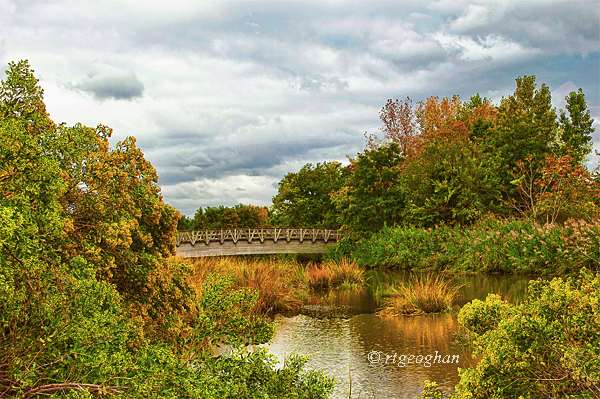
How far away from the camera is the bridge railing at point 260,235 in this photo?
91.2ft

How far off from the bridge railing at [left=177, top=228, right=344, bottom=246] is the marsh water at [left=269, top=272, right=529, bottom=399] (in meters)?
18.0

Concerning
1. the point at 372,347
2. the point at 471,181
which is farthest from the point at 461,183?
the point at 372,347

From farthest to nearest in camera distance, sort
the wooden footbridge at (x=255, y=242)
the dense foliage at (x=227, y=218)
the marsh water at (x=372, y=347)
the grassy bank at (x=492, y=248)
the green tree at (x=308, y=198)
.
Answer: the dense foliage at (x=227, y=218), the green tree at (x=308, y=198), the wooden footbridge at (x=255, y=242), the grassy bank at (x=492, y=248), the marsh water at (x=372, y=347)

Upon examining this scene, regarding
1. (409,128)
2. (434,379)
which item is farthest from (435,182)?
(434,379)

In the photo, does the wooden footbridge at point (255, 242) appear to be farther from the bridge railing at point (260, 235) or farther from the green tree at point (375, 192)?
the green tree at point (375, 192)

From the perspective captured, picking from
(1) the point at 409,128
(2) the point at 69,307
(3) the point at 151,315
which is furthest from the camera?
(1) the point at 409,128

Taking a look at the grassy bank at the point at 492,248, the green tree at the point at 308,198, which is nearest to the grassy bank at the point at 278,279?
the grassy bank at the point at 492,248

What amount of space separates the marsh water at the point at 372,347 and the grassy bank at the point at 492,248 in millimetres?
4086

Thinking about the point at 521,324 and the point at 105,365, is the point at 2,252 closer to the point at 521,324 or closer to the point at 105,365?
the point at 105,365

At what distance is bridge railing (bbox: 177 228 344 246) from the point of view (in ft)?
91.2

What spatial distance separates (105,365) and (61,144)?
1.75 metres

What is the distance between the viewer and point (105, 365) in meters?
2.46

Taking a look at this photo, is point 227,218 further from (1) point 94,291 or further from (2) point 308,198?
(1) point 94,291

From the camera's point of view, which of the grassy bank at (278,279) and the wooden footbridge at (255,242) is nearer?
the grassy bank at (278,279)
